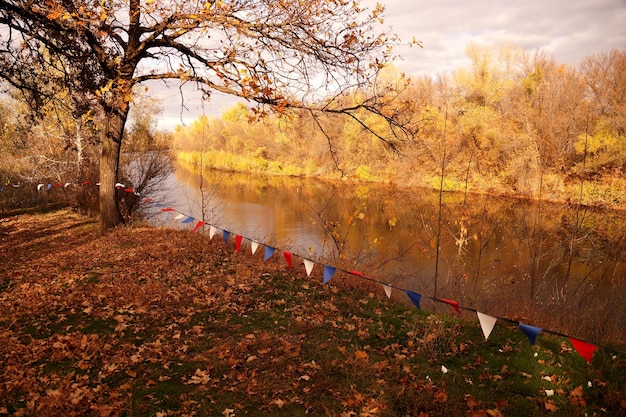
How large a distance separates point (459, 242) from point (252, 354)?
547 centimetres

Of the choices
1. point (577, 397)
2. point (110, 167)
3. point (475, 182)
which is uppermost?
point (110, 167)

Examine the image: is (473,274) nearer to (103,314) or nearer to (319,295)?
(319,295)

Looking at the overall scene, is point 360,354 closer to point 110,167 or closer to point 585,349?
point 585,349

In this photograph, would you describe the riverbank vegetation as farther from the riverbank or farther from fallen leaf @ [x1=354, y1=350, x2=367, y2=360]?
fallen leaf @ [x1=354, y1=350, x2=367, y2=360]

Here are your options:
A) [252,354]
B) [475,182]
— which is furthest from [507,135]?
[252,354]

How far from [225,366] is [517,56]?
3483 cm

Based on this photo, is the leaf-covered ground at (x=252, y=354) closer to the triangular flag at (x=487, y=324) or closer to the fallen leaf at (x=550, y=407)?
the fallen leaf at (x=550, y=407)

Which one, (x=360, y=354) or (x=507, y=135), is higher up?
(x=507, y=135)

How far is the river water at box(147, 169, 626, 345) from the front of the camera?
878 cm

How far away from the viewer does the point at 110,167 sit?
10008 mm

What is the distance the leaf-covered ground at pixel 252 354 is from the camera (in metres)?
4.02

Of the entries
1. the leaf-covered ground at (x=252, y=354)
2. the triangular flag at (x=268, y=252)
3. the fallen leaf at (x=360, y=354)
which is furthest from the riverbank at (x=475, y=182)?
the fallen leaf at (x=360, y=354)

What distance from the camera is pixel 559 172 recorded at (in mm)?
26453

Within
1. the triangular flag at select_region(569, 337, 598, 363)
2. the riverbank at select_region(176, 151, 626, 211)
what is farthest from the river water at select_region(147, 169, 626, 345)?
the triangular flag at select_region(569, 337, 598, 363)
